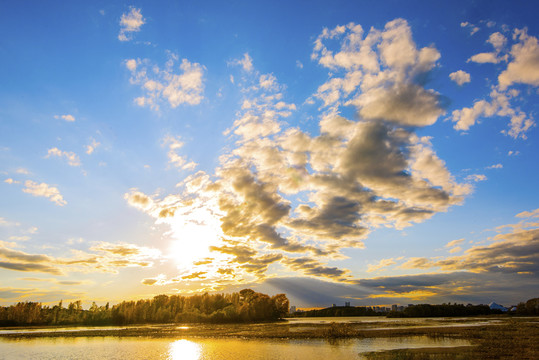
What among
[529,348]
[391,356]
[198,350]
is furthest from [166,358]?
[529,348]

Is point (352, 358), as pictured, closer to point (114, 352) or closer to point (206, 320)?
point (114, 352)

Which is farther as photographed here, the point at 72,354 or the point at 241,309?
the point at 241,309

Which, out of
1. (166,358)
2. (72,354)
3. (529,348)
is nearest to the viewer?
(529,348)

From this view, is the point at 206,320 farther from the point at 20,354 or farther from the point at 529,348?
the point at 529,348

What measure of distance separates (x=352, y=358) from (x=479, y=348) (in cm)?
Answer: 2005

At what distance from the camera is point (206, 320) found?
7687 inches

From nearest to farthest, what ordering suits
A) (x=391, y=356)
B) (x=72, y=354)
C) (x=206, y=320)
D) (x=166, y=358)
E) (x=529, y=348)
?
(x=391, y=356), (x=529, y=348), (x=166, y=358), (x=72, y=354), (x=206, y=320)

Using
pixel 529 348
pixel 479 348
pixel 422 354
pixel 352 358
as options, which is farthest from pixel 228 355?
pixel 529 348

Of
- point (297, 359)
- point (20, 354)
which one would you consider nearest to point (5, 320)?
point (20, 354)

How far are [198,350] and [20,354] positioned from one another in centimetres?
3203

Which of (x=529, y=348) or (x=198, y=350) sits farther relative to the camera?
(x=198, y=350)

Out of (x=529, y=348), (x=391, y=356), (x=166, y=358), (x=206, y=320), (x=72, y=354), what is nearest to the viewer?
(x=391, y=356)

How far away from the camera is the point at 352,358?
1642 inches

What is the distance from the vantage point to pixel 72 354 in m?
53.3
